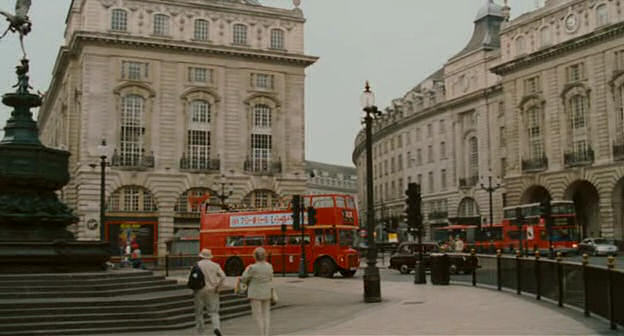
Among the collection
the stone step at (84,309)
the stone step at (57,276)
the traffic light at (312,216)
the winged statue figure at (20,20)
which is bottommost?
the stone step at (84,309)

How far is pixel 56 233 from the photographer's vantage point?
18.8m

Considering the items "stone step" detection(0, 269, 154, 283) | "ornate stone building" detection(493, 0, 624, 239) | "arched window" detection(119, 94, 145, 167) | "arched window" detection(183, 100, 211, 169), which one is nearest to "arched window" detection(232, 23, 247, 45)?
"arched window" detection(183, 100, 211, 169)

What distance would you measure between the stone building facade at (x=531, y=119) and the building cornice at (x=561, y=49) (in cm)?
9

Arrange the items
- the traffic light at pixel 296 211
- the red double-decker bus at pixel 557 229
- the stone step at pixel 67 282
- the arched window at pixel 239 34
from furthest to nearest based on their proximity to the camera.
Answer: the arched window at pixel 239 34 < the red double-decker bus at pixel 557 229 < the traffic light at pixel 296 211 < the stone step at pixel 67 282

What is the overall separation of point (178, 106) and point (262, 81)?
7.12m

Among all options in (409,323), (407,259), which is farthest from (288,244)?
(409,323)

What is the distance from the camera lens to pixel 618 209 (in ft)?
177

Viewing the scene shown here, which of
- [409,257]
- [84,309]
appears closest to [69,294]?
[84,309]

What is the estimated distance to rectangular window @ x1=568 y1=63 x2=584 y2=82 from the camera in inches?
2226

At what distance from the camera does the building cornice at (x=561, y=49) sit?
2096 inches

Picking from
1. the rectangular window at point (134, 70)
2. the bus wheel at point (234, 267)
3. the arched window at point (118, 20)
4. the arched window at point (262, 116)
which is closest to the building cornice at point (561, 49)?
the arched window at point (262, 116)

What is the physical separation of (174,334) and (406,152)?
77083mm

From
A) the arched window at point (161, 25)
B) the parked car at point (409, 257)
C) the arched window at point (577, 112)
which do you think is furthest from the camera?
the arched window at point (577, 112)

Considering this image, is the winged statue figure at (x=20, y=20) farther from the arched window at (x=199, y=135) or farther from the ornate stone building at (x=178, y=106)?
the arched window at (x=199, y=135)
